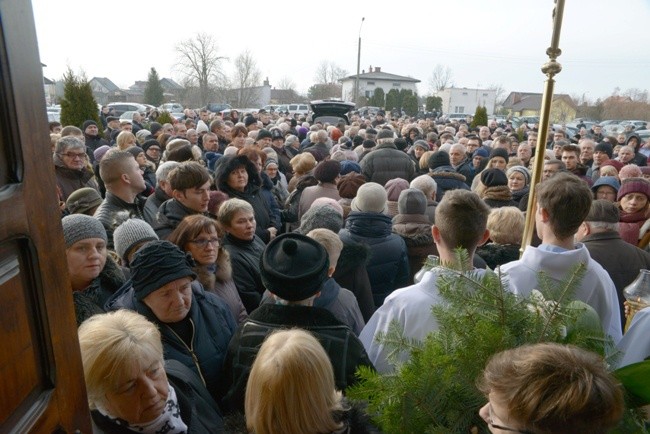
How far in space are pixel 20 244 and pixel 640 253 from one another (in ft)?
13.2

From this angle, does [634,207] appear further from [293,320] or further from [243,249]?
[293,320]

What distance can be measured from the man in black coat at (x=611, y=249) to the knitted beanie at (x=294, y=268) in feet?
7.66

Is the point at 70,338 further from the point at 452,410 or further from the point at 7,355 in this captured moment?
the point at 452,410

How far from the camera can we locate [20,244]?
35.1 inches

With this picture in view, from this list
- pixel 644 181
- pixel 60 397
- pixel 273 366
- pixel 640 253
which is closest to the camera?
pixel 60 397

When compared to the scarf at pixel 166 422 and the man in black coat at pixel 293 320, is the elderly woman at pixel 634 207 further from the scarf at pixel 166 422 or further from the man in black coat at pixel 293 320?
the scarf at pixel 166 422

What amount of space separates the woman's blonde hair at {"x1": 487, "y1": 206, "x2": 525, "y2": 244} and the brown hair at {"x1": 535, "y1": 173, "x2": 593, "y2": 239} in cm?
126

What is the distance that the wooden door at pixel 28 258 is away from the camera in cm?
85

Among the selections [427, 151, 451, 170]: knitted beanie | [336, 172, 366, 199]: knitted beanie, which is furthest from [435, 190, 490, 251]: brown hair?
[427, 151, 451, 170]: knitted beanie

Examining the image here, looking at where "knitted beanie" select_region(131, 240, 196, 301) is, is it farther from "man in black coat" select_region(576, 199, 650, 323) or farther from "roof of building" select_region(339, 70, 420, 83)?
"roof of building" select_region(339, 70, 420, 83)

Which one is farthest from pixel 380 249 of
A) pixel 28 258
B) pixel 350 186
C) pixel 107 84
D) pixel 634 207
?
pixel 107 84

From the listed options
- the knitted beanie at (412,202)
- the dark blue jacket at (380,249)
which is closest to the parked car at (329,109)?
the knitted beanie at (412,202)

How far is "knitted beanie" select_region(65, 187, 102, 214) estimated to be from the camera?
4.09 m

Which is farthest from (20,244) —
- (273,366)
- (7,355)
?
(273,366)
